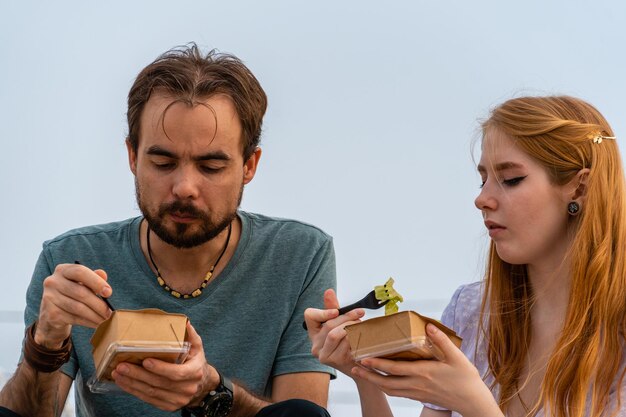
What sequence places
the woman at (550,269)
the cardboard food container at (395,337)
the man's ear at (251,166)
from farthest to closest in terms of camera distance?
the man's ear at (251,166)
the woman at (550,269)
the cardboard food container at (395,337)

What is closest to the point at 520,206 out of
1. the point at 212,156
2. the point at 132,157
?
the point at 212,156

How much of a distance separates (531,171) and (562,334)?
1.23ft

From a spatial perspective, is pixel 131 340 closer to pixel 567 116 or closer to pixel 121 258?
pixel 121 258

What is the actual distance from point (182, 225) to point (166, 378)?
604 millimetres

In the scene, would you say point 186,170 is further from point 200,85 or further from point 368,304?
point 368,304

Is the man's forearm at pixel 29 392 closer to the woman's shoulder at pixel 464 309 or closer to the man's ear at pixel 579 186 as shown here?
the woman's shoulder at pixel 464 309

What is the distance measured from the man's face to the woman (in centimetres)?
53

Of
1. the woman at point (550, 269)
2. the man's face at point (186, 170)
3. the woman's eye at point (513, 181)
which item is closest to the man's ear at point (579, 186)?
the woman at point (550, 269)

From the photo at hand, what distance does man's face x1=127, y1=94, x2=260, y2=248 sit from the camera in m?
2.31

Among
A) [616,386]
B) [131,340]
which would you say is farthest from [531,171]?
[131,340]

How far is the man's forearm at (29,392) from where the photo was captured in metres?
2.16

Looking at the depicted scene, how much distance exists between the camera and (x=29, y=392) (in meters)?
2.16

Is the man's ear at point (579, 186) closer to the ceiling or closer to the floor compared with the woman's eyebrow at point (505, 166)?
closer to the floor

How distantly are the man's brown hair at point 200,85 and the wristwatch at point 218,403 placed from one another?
2.20 feet
